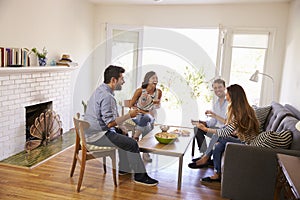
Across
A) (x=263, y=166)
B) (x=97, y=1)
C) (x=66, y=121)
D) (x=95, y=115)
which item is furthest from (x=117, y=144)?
(x=97, y=1)

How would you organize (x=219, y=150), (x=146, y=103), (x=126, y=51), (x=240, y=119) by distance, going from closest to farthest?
(x=240, y=119) < (x=219, y=150) < (x=146, y=103) < (x=126, y=51)

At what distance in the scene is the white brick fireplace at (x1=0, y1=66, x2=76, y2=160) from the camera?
10.9ft

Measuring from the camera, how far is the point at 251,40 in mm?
4652

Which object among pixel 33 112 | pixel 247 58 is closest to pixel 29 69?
pixel 33 112

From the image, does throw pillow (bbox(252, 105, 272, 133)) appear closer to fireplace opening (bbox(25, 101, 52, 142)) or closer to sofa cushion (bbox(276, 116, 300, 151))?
sofa cushion (bbox(276, 116, 300, 151))

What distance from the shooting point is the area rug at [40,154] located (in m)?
3.27

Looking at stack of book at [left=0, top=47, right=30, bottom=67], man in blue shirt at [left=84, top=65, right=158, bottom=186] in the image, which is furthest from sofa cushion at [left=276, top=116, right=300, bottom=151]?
stack of book at [left=0, top=47, right=30, bottom=67]

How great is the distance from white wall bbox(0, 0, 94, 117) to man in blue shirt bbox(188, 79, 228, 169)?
2.49 m

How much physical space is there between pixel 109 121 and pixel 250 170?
54.0 inches

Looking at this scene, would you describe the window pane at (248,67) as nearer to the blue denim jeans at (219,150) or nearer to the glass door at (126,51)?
the glass door at (126,51)

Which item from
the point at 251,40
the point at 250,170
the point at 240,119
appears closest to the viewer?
the point at 250,170

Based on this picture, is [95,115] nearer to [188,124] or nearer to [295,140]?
[295,140]

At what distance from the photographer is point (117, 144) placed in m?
2.79

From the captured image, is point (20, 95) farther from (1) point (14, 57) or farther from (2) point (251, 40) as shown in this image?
(2) point (251, 40)
